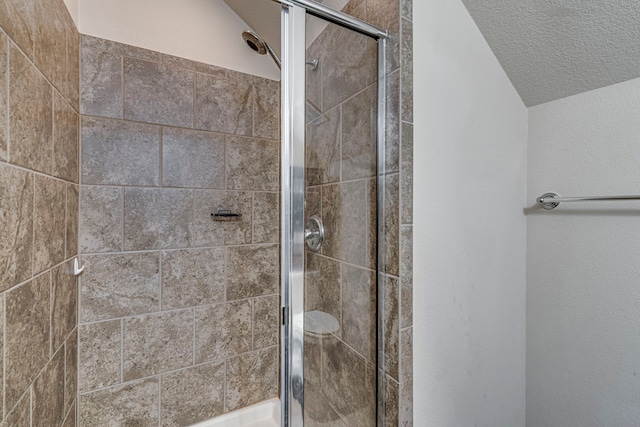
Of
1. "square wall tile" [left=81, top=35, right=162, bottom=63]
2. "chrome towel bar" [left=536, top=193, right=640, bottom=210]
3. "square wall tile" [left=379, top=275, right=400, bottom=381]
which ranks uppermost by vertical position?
"square wall tile" [left=81, top=35, right=162, bottom=63]

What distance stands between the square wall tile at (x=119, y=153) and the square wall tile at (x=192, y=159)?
4 cm

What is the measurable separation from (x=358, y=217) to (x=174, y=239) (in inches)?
37.3

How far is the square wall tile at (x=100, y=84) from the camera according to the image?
1.14 metres

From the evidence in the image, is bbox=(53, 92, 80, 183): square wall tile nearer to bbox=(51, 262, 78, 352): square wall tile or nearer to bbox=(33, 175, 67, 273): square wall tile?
bbox=(33, 175, 67, 273): square wall tile

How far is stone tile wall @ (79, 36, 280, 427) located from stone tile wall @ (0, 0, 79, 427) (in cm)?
9

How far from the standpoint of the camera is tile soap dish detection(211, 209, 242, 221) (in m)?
1.41

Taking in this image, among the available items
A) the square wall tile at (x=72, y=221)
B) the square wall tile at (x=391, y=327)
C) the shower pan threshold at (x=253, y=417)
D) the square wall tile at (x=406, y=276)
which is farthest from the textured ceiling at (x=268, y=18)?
the shower pan threshold at (x=253, y=417)

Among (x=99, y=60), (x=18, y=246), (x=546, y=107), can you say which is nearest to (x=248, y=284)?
(x=18, y=246)

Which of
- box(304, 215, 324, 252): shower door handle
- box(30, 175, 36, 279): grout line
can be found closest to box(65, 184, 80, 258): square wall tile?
box(30, 175, 36, 279): grout line

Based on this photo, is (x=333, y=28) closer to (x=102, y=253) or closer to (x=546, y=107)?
(x=546, y=107)

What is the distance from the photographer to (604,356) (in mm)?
840

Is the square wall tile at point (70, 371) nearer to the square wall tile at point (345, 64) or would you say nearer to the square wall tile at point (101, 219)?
the square wall tile at point (101, 219)

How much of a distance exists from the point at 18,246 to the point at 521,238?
61.9 inches

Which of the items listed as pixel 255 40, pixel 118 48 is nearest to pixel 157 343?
pixel 118 48
